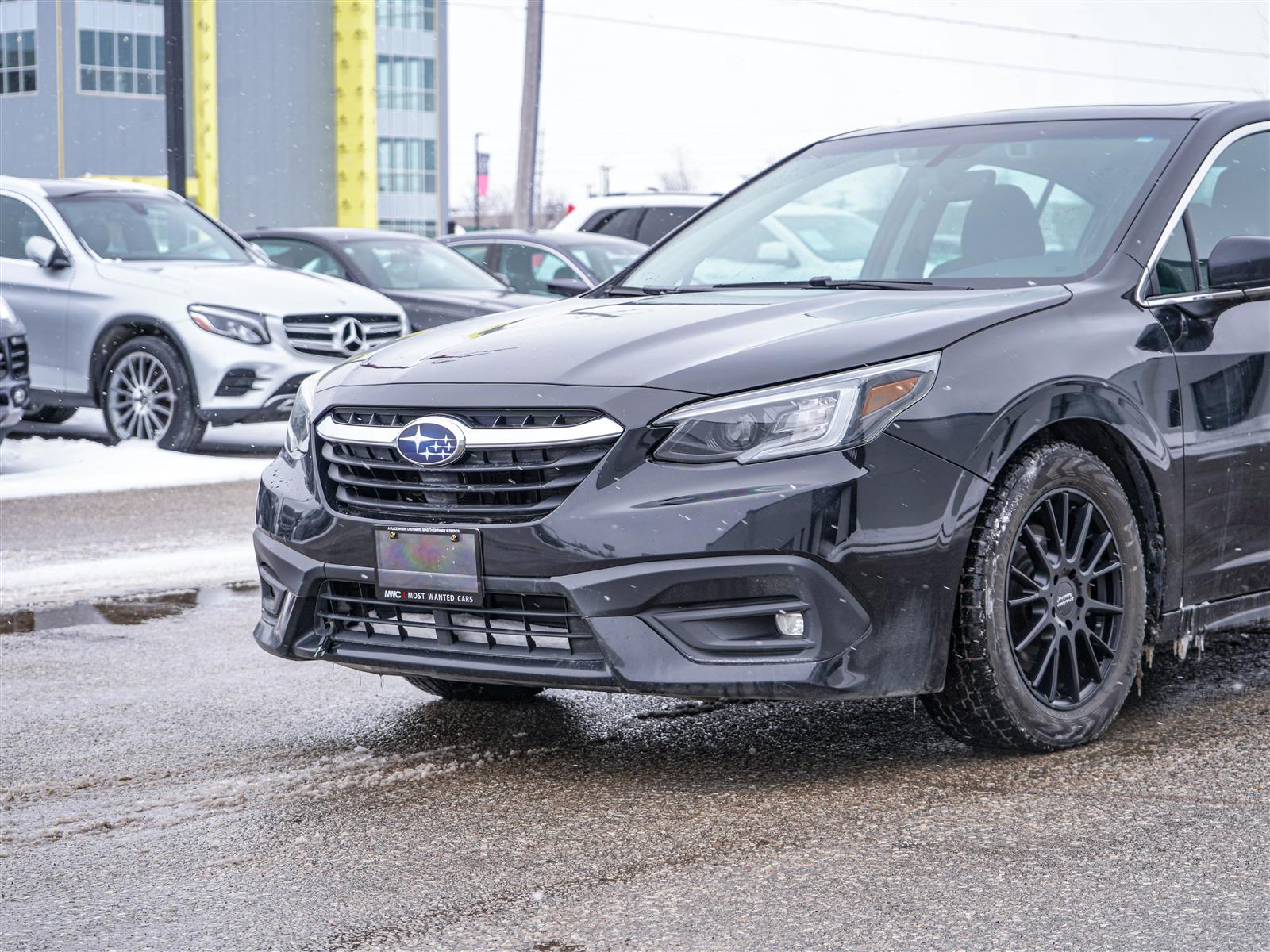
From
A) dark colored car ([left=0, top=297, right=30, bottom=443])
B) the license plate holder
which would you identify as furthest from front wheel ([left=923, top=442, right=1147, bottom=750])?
dark colored car ([left=0, top=297, right=30, bottom=443])

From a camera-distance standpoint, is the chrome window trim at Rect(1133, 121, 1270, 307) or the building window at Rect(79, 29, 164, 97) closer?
the chrome window trim at Rect(1133, 121, 1270, 307)

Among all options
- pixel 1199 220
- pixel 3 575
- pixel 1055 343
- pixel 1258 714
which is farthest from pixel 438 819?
pixel 3 575

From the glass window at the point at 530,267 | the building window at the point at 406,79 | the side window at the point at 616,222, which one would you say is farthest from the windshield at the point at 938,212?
the building window at the point at 406,79

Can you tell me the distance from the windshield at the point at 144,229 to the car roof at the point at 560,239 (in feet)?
10.7

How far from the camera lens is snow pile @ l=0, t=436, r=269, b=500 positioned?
34.0 ft

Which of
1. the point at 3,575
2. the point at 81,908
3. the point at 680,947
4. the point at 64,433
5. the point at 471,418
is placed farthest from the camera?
the point at 64,433

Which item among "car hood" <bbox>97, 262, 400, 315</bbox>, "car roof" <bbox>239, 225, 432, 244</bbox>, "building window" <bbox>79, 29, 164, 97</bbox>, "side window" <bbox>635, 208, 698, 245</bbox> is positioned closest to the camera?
"car hood" <bbox>97, 262, 400, 315</bbox>

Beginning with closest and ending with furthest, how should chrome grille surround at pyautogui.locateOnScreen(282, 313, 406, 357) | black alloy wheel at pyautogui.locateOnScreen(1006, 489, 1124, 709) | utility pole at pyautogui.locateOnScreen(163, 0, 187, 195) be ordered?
1. black alloy wheel at pyautogui.locateOnScreen(1006, 489, 1124, 709)
2. chrome grille surround at pyautogui.locateOnScreen(282, 313, 406, 357)
3. utility pole at pyautogui.locateOnScreen(163, 0, 187, 195)

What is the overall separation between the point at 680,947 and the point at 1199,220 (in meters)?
2.79

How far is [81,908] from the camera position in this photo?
3.28 m

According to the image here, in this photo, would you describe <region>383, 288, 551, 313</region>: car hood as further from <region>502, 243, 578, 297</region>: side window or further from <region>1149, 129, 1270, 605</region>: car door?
<region>1149, 129, 1270, 605</region>: car door

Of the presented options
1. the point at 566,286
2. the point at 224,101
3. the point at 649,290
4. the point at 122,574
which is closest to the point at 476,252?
the point at 122,574

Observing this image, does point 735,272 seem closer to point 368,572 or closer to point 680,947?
point 368,572

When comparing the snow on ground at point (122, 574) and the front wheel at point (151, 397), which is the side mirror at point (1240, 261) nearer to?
the snow on ground at point (122, 574)
